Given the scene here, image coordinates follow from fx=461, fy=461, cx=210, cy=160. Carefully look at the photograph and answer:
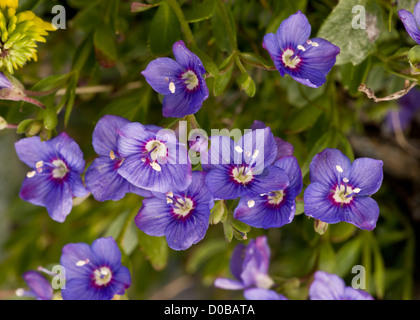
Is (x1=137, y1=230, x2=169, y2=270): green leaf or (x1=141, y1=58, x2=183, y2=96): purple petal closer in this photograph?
(x1=141, y1=58, x2=183, y2=96): purple petal

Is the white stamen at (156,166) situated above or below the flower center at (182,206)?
above

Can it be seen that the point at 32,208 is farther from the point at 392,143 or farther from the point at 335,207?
the point at 392,143

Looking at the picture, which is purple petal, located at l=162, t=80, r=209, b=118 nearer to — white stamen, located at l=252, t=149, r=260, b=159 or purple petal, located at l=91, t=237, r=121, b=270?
white stamen, located at l=252, t=149, r=260, b=159

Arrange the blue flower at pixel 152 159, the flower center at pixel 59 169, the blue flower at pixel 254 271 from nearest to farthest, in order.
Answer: the blue flower at pixel 152 159 → the flower center at pixel 59 169 → the blue flower at pixel 254 271

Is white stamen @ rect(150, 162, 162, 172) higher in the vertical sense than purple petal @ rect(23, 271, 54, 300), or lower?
higher

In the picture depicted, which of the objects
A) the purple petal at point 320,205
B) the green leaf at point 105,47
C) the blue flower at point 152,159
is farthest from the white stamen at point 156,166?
the green leaf at point 105,47

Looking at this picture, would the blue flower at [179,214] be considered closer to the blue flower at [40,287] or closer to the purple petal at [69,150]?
the purple petal at [69,150]

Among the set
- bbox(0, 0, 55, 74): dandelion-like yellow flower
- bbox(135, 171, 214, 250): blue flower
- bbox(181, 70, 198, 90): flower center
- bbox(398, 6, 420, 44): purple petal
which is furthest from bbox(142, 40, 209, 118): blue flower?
bbox(398, 6, 420, 44): purple petal
